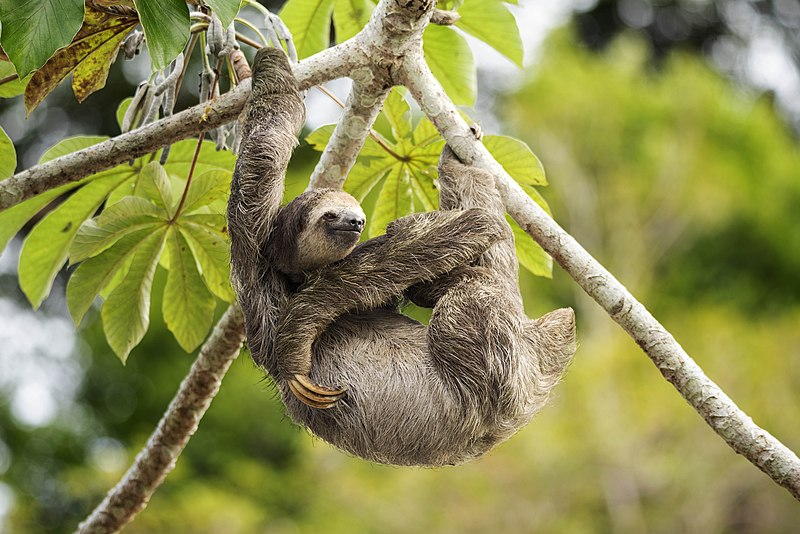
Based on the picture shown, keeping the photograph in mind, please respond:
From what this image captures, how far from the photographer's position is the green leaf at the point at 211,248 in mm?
5320

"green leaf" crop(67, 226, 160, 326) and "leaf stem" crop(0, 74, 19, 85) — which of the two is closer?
"leaf stem" crop(0, 74, 19, 85)

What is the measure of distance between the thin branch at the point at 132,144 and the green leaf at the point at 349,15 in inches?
45.5

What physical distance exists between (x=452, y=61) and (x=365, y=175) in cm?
101

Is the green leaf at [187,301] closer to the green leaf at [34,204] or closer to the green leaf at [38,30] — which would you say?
the green leaf at [34,204]

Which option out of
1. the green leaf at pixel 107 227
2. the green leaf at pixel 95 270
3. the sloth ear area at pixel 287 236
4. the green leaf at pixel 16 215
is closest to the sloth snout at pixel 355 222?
the sloth ear area at pixel 287 236

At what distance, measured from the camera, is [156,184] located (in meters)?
5.10

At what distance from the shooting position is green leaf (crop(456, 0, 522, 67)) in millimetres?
5715

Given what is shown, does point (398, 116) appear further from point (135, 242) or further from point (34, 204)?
point (34, 204)

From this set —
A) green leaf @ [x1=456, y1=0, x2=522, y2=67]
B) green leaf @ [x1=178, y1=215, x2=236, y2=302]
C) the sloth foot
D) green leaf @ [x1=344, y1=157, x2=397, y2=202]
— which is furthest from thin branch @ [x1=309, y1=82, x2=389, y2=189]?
the sloth foot

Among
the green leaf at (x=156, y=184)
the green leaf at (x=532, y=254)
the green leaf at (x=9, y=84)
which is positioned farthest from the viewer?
the green leaf at (x=532, y=254)

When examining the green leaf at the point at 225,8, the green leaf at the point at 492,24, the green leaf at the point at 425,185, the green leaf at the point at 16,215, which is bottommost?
the green leaf at the point at 16,215

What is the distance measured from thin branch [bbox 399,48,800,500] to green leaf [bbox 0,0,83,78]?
1.73 m

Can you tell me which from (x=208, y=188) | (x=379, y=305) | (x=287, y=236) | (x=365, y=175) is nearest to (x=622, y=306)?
(x=379, y=305)

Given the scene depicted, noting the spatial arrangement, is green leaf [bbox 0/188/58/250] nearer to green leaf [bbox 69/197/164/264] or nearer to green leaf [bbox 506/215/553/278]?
green leaf [bbox 69/197/164/264]
